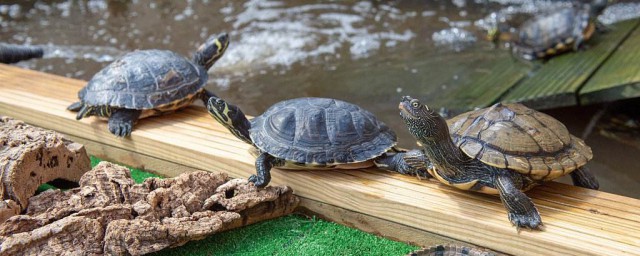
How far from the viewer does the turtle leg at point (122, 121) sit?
274cm

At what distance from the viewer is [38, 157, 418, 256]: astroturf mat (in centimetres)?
215

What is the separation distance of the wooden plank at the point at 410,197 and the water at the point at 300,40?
1.09 metres

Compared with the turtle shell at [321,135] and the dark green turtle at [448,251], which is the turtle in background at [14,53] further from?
the dark green turtle at [448,251]

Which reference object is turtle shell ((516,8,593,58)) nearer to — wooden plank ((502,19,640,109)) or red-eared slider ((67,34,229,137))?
wooden plank ((502,19,640,109))

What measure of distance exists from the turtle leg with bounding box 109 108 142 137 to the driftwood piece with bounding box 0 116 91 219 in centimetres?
21

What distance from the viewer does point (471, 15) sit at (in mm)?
5891

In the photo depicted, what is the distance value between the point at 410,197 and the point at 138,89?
1.42 metres

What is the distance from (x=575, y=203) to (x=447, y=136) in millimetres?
547

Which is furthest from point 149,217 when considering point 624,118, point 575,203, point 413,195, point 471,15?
point 471,15

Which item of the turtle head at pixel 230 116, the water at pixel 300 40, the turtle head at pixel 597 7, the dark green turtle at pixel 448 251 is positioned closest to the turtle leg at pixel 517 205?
the dark green turtle at pixel 448 251

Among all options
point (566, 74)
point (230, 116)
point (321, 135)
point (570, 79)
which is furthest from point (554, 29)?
point (230, 116)

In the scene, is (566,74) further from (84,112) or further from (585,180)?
(84,112)

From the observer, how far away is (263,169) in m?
2.23

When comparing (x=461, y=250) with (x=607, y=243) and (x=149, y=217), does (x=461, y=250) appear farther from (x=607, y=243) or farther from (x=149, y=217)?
(x=149, y=217)
